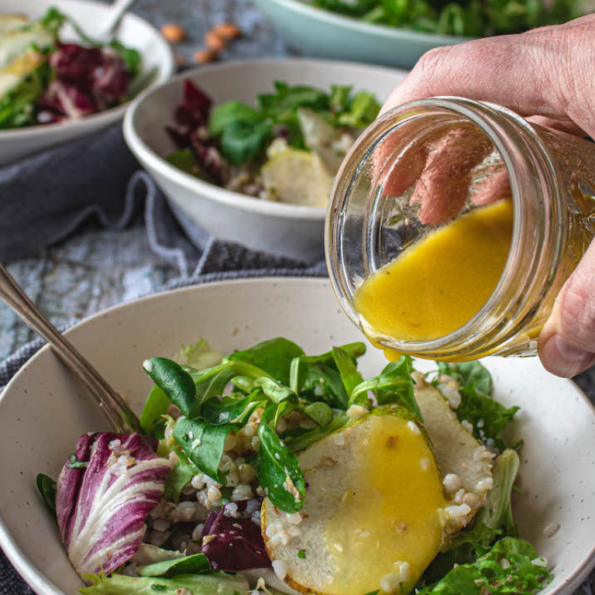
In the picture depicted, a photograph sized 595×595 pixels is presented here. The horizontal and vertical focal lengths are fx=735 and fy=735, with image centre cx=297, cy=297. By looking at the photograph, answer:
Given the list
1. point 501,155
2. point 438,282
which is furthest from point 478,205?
point 501,155

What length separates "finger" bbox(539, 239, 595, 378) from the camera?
866 mm

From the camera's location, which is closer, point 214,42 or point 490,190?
point 490,190

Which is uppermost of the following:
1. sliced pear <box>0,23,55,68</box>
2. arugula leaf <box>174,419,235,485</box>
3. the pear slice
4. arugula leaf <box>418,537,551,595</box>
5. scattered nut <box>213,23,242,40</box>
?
sliced pear <box>0,23,55,68</box>

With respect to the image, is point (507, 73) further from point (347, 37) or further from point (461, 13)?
point (461, 13)

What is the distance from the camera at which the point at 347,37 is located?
105 inches

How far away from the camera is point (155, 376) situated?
107 centimetres

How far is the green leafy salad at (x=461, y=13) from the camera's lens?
9.21 ft

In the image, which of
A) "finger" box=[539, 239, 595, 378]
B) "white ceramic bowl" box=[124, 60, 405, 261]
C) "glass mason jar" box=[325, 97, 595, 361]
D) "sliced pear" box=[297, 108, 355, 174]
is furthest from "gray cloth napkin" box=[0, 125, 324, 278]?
"finger" box=[539, 239, 595, 378]

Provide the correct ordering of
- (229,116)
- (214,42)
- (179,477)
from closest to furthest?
1. (179,477)
2. (229,116)
3. (214,42)

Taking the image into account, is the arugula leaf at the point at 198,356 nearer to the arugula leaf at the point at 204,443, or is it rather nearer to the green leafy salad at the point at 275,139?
the arugula leaf at the point at 204,443

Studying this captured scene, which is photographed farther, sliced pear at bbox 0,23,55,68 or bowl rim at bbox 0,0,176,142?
sliced pear at bbox 0,23,55,68

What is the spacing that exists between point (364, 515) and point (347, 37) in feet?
6.91

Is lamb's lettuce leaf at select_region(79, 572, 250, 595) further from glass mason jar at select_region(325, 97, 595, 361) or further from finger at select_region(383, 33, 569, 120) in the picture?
finger at select_region(383, 33, 569, 120)

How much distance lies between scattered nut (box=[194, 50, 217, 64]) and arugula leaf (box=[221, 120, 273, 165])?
1.07 meters
